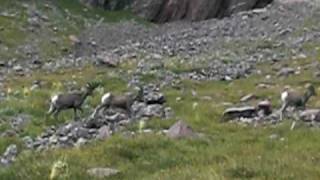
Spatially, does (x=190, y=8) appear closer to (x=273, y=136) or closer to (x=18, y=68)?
(x=18, y=68)

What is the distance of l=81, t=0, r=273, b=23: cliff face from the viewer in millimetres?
74188

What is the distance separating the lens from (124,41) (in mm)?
59781

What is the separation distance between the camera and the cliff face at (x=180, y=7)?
74188mm

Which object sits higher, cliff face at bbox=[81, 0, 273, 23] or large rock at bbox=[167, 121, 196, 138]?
large rock at bbox=[167, 121, 196, 138]

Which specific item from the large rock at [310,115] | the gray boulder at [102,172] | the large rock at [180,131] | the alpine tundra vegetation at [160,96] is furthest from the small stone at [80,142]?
the large rock at [310,115]

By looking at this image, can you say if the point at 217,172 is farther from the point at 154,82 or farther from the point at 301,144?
the point at 154,82

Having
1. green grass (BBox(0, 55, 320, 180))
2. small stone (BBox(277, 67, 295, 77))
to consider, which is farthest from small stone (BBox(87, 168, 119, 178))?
small stone (BBox(277, 67, 295, 77))

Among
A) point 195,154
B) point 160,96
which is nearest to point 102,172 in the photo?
point 195,154

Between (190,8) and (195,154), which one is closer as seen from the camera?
(195,154)

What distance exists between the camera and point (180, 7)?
77.4 m

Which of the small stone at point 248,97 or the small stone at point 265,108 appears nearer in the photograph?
the small stone at point 265,108

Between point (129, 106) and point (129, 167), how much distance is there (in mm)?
7052

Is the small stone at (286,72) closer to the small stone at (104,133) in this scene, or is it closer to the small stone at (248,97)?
the small stone at (248,97)

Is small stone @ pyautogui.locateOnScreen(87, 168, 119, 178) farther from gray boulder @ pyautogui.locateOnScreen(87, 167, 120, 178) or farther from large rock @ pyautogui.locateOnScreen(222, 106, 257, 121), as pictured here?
large rock @ pyautogui.locateOnScreen(222, 106, 257, 121)
